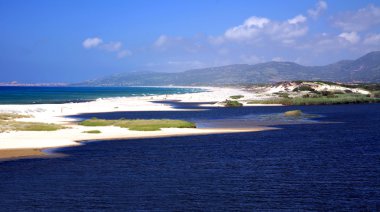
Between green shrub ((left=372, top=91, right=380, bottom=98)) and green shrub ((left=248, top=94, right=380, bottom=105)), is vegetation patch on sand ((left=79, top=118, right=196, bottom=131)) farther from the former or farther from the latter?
green shrub ((left=372, top=91, right=380, bottom=98))

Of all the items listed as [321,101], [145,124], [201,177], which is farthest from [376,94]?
[201,177]

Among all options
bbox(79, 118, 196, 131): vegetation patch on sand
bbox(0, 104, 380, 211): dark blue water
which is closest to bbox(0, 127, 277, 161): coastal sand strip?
bbox(79, 118, 196, 131): vegetation patch on sand

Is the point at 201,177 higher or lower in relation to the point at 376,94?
lower

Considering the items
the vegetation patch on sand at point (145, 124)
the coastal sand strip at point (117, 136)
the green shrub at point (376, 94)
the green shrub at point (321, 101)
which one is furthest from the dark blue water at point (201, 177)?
the green shrub at point (376, 94)

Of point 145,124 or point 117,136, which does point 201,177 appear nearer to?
point 117,136

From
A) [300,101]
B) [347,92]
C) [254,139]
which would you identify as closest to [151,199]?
[254,139]

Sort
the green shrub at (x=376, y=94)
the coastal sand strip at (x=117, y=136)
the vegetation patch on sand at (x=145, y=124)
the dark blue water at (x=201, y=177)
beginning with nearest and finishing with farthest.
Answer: the dark blue water at (x=201, y=177) → the coastal sand strip at (x=117, y=136) → the vegetation patch on sand at (x=145, y=124) → the green shrub at (x=376, y=94)

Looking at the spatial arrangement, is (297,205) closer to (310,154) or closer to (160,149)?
(310,154)

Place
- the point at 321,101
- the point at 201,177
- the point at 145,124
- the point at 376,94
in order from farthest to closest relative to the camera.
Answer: the point at 376,94, the point at 321,101, the point at 145,124, the point at 201,177

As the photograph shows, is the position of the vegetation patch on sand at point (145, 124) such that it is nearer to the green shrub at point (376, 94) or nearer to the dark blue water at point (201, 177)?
the dark blue water at point (201, 177)
